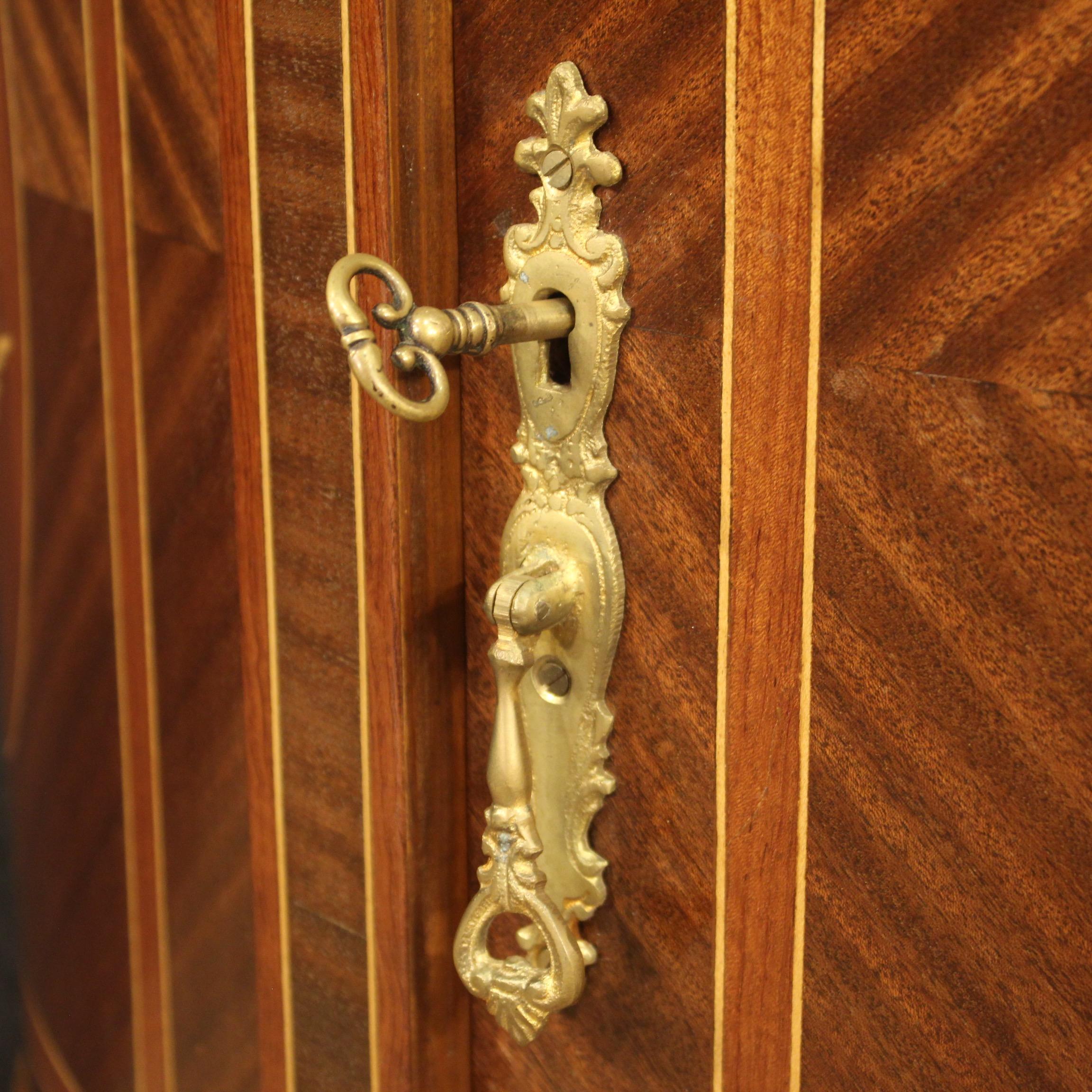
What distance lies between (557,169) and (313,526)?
0.68 ft

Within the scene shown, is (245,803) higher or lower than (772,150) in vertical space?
lower

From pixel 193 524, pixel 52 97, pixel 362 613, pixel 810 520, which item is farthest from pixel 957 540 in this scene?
pixel 52 97

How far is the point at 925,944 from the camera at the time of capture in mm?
490

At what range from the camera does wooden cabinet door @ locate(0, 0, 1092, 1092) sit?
44 centimetres

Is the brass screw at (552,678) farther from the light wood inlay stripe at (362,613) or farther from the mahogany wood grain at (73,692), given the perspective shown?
the mahogany wood grain at (73,692)

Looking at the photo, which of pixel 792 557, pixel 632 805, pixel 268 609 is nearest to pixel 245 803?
pixel 268 609

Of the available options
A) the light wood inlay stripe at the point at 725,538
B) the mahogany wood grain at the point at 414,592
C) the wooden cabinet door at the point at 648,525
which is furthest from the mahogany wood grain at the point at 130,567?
the light wood inlay stripe at the point at 725,538

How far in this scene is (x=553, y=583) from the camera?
0.56 metres

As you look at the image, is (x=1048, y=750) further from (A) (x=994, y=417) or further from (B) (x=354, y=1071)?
(B) (x=354, y=1071)

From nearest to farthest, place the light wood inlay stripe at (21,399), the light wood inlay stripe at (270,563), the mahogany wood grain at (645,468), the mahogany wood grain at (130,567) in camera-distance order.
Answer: the mahogany wood grain at (645,468) < the light wood inlay stripe at (270,563) < the mahogany wood grain at (130,567) < the light wood inlay stripe at (21,399)

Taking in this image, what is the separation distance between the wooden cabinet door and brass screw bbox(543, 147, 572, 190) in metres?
0.02

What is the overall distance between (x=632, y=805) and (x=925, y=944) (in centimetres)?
14

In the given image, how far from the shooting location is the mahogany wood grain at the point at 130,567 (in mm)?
764

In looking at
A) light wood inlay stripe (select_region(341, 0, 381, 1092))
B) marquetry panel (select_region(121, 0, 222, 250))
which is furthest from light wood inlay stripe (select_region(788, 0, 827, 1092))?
marquetry panel (select_region(121, 0, 222, 250))
